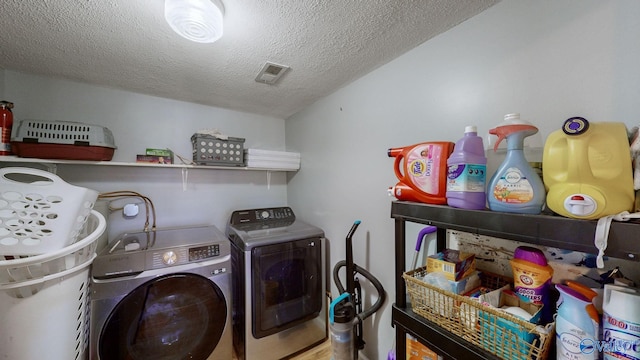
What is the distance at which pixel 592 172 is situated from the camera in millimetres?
530

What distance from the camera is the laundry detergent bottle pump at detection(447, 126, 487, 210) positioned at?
0.70 meters

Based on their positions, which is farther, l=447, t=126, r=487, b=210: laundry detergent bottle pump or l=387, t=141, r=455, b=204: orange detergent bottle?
l=387, t=141, r=455, b=204: orange detergent bottle

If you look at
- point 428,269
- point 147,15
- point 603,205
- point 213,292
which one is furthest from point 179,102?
point 603,205

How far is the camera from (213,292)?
1417mm

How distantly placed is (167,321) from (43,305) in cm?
55

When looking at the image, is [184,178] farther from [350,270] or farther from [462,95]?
[462,95]

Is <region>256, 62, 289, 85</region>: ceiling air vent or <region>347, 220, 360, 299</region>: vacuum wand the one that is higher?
<region>256, 62, 289, 85</region>: ceiling air vent

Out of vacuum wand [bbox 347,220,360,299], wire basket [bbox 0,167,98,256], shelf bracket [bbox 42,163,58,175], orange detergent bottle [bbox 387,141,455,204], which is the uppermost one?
shelf bracket [bbox 42,163,58,175]

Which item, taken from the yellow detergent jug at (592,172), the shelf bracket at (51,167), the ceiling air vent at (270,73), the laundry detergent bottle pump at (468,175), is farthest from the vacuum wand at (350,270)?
the shelf bracket at (51,167)

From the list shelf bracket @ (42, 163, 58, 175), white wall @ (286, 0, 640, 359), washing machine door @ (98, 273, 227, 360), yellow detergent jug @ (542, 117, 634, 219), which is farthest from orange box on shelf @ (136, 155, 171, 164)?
yellow detergent jug @ (542, 117, 634, 219)

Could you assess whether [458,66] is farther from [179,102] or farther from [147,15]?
[179,102]

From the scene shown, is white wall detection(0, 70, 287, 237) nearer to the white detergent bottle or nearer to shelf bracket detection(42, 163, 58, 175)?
shelf bracket detection(42, 163, 58, 175)

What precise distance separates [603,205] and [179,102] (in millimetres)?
2531

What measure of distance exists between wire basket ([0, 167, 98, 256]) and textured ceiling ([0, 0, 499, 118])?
714 mm
